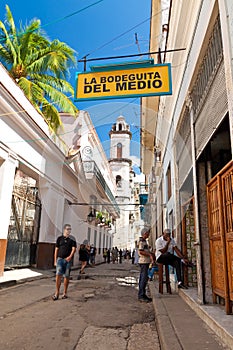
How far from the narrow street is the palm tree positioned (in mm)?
9044

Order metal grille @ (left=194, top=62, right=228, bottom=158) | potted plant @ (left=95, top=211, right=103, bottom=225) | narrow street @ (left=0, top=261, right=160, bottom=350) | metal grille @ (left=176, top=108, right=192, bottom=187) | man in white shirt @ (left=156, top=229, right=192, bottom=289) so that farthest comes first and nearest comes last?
potted plant @ (left=95, top=211, right=103, bottom=225) → man in white shirt @ (left=156, top=229, right=192, bottom=289) → metal grille @ (left=176, top=108, right=192, bottom=187) → metal grille @ (left=194, top=62, right=228, bottom=158) → narrow street @ (left=0, top=261, right=160, bottom=350)

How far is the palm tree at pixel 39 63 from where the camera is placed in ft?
43.7

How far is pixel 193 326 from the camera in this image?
395 centimetres

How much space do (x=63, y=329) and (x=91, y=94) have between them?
14.0 feet

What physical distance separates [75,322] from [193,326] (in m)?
1.83

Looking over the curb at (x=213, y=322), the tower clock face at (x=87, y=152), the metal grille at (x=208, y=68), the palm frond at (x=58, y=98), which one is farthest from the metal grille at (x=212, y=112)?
the tower clock face at (x=87, y=152)

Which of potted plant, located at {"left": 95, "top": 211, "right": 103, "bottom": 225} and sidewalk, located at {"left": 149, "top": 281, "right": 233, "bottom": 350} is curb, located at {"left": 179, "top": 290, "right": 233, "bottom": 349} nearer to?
sidewalk, located at {"left": 149, "top": 281, "right": 233, "bottom": 350}

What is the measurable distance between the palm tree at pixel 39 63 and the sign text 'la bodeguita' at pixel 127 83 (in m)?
7.70

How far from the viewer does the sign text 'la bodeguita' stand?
5738 mm

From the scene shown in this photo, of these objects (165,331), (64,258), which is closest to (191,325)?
(165,331)

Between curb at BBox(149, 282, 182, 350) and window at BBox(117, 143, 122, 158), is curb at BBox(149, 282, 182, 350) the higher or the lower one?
the lower one

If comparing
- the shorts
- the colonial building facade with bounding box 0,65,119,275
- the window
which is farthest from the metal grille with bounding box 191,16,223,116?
the window

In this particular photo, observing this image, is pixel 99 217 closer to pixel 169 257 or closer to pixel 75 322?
pixel 169 257

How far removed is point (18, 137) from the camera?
1016cm
